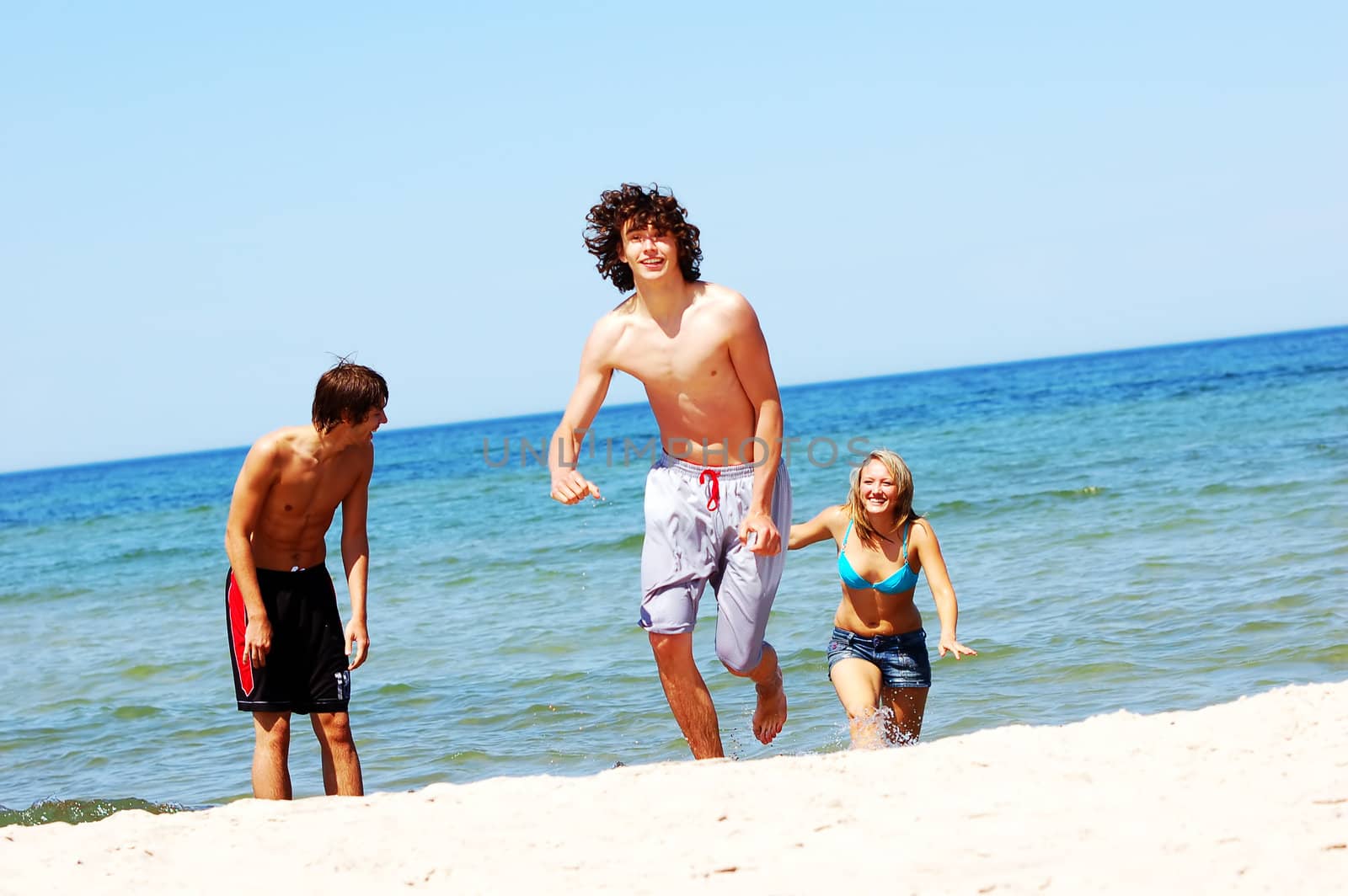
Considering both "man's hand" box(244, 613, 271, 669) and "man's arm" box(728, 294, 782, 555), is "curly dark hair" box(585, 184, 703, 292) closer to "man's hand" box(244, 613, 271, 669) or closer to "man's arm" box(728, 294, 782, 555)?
"man's arm" box(728, 294, 782, 555)

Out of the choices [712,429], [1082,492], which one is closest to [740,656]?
[712,429]

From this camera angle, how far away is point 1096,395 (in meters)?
43.1

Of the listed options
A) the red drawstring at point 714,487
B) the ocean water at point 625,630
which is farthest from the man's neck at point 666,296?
the ocean water at point 625,630

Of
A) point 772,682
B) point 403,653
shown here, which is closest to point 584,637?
point 403,653

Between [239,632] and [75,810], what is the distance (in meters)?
2.01

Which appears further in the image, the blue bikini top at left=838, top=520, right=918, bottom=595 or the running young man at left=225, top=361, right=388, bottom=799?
the blue bikini top at left=838, top=520, right=918, bottom=595

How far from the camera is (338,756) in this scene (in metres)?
4.34

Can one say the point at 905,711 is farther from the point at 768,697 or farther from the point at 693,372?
the point at 693,372

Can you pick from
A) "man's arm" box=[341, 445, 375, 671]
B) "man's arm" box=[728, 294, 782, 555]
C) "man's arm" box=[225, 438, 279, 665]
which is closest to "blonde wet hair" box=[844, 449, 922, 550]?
"man's arm" box=[728, 294, 782, 555]

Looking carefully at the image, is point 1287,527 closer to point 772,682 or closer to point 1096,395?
point 772,682

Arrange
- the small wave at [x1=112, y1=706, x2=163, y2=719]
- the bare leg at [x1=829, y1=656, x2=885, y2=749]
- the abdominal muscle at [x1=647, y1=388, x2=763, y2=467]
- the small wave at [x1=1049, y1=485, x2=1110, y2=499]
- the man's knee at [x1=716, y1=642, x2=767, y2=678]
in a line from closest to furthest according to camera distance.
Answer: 1. the abdominal muscle at [x1=647, y1=388, x2=763, y2=467]
2. the man's knee at [x1=716, y1=642, x2=767, y2=678]
3. the bare leg at [x1=829, y1=656, x2=885, y2=749]
4. the small wave at [x1=112, y1=706, x2=163, y2=719]
5. the small wave at [x1=1049, y1=485, x2=1110, y2=499]

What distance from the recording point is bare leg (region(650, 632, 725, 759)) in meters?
4.44

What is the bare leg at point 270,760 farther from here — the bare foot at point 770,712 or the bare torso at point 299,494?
the bare foot at point 770,712

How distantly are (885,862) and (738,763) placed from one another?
1133 mm
